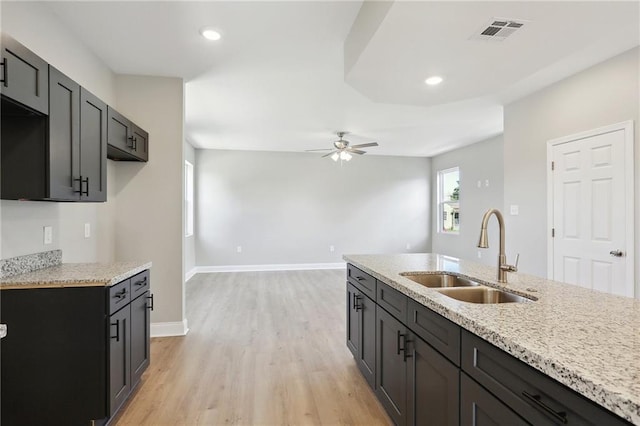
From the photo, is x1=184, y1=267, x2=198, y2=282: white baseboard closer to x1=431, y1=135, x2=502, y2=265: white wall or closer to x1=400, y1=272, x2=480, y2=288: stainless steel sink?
x1=400, y1=272, x2=480, y2=288: stainless steel sink

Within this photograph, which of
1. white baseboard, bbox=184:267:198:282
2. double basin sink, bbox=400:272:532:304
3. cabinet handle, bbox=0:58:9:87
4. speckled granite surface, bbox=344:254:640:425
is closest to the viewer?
speckled granite surface, bbox=344:254:640:425

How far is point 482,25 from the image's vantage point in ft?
6.10

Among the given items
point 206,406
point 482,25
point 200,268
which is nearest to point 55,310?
point 206,406

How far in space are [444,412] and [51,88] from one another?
2.54 m

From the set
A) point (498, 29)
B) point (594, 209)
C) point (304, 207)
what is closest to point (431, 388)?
point (498, 29)

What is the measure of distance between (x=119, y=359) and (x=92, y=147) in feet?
4.73

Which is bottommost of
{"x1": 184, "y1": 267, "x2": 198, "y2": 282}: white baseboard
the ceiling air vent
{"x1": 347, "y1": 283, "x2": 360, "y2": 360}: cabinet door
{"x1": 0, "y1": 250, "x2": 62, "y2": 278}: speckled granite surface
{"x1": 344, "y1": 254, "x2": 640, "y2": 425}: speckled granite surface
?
{"x1": 184, "y1": 267, "x2": 198, "y2": 282}: white baseboard

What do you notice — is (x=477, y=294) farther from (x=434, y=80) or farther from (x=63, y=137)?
(x=63, y=137)

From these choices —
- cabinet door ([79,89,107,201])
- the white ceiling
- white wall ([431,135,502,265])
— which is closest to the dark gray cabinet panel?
cabinet door ([79,89,107,201])

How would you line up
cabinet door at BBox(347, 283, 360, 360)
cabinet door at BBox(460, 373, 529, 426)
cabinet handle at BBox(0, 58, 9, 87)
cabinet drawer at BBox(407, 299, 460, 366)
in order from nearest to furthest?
cabinet door at BBox(460, 373, 529, 426)
cabinet drawer at BBox(407, 299, 460, 366)
cabinet handle at BBox(0, 58, 9, 87)
cabinet door at BBox(347, 283, 360, 360)

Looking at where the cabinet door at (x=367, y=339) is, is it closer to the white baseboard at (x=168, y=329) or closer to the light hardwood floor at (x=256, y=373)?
the light hardwood floor at (x=256, y=373)

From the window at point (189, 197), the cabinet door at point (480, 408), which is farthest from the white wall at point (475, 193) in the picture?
the window at point (189, 197)

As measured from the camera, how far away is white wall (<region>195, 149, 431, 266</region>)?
293 inches

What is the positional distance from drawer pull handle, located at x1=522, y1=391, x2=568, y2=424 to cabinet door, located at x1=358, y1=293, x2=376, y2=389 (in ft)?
4.45
